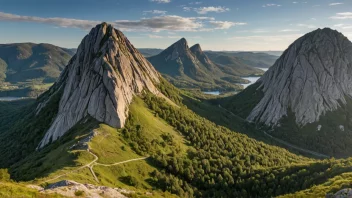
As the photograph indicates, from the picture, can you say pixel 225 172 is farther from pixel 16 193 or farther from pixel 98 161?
pixel 16 193

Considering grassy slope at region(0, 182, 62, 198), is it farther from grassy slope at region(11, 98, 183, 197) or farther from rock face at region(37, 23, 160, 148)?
rock face at region(37, 23, 160, 148)

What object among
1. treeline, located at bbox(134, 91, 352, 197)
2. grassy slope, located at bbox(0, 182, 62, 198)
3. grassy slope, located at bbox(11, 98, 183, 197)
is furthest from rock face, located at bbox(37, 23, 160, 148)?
grassy slope, located at bbox(0, 182, 62, 198)

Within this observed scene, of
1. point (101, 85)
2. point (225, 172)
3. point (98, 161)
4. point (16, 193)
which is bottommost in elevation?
point (225, 172)

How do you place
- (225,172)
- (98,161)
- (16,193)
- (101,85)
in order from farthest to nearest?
(101,85), (225,172), (98,161), (16,193)

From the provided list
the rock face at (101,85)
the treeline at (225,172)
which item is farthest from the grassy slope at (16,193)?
the rock face at (101,85)

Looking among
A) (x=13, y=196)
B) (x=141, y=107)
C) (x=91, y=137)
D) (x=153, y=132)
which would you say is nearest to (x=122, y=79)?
(x=141, y=107)

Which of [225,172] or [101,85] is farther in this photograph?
[101,85]

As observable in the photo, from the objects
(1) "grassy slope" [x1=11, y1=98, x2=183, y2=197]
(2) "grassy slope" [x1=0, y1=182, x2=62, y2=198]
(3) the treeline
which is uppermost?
(2) "grassy slope" [x1=0, y1=182, x2=62, y2=198]

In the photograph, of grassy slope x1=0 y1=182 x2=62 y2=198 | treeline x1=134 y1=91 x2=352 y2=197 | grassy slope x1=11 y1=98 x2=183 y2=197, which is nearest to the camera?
grassy slope x1=0 y1=182 x2=62 y2=198

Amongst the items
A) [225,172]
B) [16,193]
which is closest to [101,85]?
[225,172]
